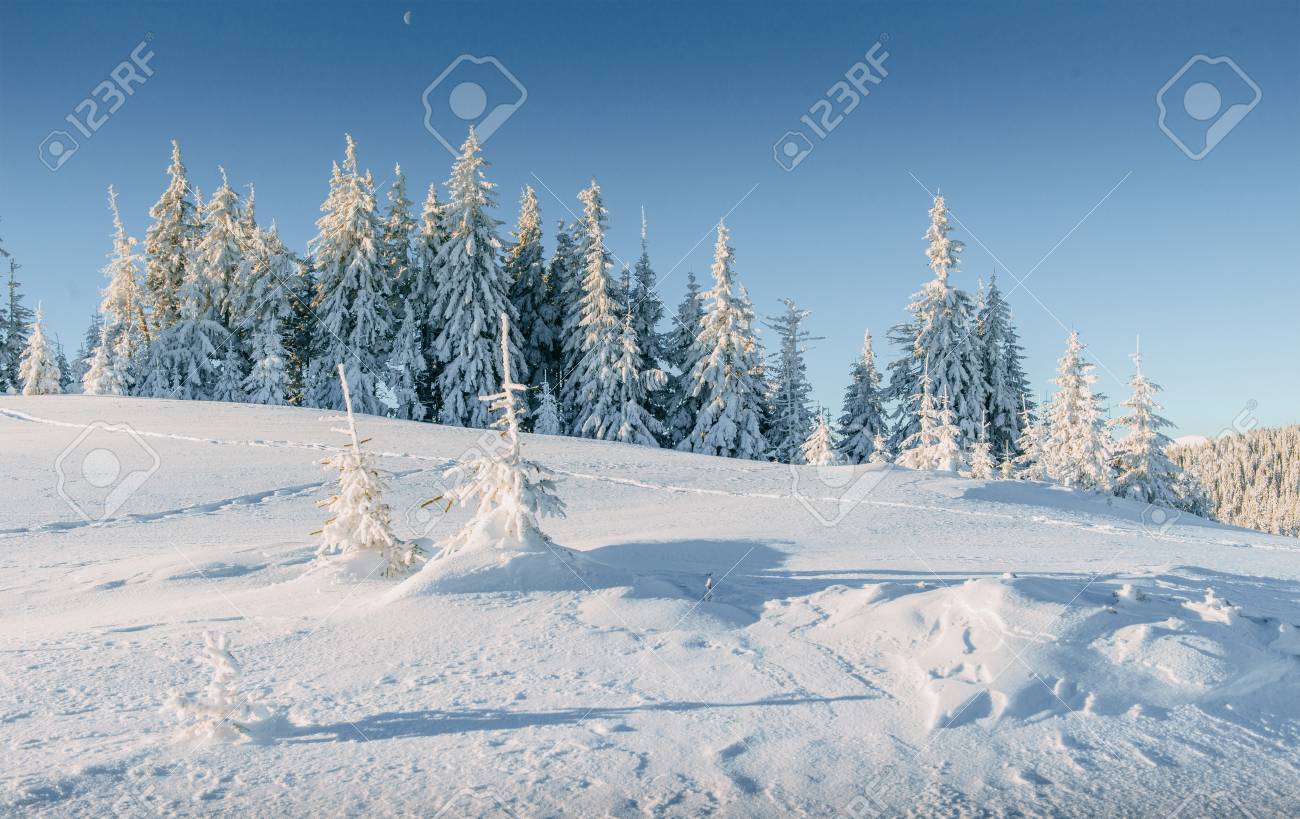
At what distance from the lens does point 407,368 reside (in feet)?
114

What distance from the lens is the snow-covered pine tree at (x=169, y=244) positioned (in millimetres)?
37438

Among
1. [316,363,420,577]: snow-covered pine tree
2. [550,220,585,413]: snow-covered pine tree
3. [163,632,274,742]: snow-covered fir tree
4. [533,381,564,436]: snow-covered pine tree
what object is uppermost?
[550,220,585,413]: snow-covered pine tree

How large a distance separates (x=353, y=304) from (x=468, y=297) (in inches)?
202

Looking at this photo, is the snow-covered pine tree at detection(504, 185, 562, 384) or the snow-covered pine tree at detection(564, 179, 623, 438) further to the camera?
the snow-covered pine tree at detection(504, 185, 562, 384)

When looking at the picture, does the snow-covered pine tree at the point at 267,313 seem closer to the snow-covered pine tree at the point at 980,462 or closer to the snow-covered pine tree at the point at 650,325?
the snow-covered pine tree at the point at 650,325

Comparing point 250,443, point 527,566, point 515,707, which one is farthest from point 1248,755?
point 250,443

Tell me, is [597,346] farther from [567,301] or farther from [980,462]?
[980,462]

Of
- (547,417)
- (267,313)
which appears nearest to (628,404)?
(547,417)

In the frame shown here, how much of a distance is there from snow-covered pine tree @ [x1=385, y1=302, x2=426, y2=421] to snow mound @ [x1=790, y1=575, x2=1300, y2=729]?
97.6 ft

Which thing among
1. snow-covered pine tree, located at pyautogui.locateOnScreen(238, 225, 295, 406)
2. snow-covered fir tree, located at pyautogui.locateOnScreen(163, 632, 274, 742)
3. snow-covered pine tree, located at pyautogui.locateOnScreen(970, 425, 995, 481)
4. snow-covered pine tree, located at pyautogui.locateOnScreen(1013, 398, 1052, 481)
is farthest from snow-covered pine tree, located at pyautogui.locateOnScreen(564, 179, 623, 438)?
snow-covered fir tree, located at pyautogui.locateOnScreen(163, 632, 274, 742)

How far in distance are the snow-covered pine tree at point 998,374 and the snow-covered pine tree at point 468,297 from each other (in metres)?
23.3

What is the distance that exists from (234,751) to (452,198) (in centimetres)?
3338

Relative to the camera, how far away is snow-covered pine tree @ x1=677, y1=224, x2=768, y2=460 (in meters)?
33.7

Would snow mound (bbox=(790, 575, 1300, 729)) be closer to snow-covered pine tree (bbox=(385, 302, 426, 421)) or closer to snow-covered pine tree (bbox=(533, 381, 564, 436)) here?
snow-covered pine tree (bbox=(533, 381, 564, 436))
